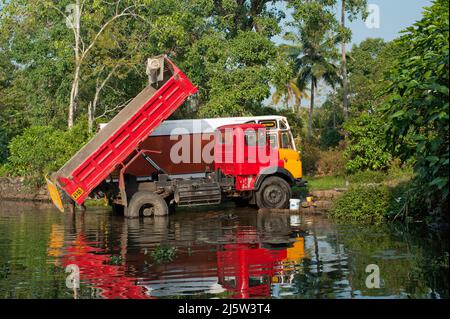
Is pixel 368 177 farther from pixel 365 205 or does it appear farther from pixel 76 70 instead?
pixel 76 70

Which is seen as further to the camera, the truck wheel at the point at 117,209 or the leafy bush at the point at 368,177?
the leafy bush at the point at 368,177

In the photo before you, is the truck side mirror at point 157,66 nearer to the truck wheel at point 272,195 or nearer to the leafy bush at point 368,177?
the truck wheel at point 272,195

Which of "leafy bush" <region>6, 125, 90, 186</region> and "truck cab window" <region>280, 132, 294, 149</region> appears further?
"leafy bush" <region>6, 125, 90, 186</region>

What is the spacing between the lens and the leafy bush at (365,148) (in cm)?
2811

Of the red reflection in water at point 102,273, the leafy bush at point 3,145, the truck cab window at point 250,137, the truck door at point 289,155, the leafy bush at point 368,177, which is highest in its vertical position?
the leafy bush at point 3,145

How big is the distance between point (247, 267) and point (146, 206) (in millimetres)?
10671

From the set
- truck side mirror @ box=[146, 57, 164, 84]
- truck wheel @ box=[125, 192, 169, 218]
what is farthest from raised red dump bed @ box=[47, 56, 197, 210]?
truck wheel @ box=[125, 192, 169, 218]

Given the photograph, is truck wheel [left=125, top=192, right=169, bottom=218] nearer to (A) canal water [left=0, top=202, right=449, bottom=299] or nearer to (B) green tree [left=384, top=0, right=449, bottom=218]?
(A) canal water [left=0, top=202, right=449, bottom=299]

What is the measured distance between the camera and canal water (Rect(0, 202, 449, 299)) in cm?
1030

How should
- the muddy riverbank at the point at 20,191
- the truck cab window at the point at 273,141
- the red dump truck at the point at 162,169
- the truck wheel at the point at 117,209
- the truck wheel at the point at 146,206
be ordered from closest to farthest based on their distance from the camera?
the red dump truck at the point at 162,169
the truck wheel at the point at 146,206
the truck cab window at the point at 273,141
the truck wheel at the point at 117,209
the muddy riverbank at the point at 20,191

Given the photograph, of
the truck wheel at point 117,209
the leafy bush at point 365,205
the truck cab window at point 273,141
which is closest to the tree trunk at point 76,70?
the truck wheel at point 117,209

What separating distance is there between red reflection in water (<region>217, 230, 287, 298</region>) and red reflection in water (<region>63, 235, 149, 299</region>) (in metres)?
1.53

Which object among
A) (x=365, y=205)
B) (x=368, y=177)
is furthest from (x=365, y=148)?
(x=365, y=205)

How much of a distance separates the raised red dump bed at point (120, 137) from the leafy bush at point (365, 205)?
21.3ft
